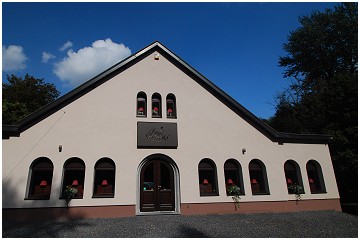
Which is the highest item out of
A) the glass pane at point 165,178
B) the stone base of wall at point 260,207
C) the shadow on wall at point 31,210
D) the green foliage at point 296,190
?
the glass pane at point 165,178

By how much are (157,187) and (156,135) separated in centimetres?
267

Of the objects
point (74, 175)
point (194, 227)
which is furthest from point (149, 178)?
point (194, 227)

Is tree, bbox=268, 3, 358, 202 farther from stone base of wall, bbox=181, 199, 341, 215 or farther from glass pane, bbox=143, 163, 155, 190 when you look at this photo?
glass pane, bbox=143, 163, 155, 190

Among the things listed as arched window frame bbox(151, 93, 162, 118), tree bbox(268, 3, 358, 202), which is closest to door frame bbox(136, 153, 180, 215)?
arched window frame bbox(151, 93, 162, 118)

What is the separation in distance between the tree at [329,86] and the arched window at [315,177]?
4.02 m

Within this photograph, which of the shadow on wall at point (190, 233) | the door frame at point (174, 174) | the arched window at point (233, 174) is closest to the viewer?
the shadow on wall at point (190, 233)

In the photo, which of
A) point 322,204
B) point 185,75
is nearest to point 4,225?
point 185,75

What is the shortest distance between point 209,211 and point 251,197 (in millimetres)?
2463

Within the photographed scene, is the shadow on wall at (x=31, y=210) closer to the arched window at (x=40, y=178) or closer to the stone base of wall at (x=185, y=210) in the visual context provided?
the stone base of wall at (x=185, y=210)

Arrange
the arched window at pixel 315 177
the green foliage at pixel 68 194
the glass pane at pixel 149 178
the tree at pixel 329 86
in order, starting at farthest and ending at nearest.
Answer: the tree at pixel 329 86, the arched window at pixel 315 177, the glass pane at pixel 149 178, the green foliage at pixel 68 194

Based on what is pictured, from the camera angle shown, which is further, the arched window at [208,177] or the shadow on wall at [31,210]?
the arched window at [208,177]

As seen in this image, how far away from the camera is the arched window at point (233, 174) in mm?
12511

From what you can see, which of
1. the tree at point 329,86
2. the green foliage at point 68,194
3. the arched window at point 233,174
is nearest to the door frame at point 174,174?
→ the arched window at point 233,174

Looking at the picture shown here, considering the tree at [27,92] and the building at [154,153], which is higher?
the tree at [27,92]
